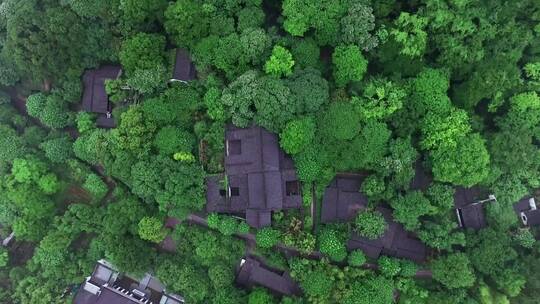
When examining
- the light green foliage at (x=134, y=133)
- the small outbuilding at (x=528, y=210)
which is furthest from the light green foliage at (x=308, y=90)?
the small outbuilding at (x=528, y=210)

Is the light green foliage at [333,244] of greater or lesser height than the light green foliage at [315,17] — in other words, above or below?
below

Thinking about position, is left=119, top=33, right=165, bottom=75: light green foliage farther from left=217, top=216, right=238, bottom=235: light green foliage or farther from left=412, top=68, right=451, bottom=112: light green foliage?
left=412, top=68, right=451, bottom=112: light green foliage

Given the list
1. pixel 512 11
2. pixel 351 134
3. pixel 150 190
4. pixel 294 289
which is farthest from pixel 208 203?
pixel 512 11

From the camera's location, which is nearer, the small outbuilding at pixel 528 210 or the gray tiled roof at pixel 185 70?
the small outbuilding at pixel 528 210

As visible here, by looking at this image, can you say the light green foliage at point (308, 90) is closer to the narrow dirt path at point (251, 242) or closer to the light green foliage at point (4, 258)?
the narrow dirt path at point (251, 242)

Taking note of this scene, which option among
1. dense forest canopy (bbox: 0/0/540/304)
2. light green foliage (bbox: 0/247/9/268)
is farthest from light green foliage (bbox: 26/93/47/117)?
light green foliage (bbox: 0/247/9/268)

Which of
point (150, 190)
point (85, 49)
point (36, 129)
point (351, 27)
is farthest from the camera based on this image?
point (36, 129)

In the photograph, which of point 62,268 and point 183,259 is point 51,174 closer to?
point 62,268
